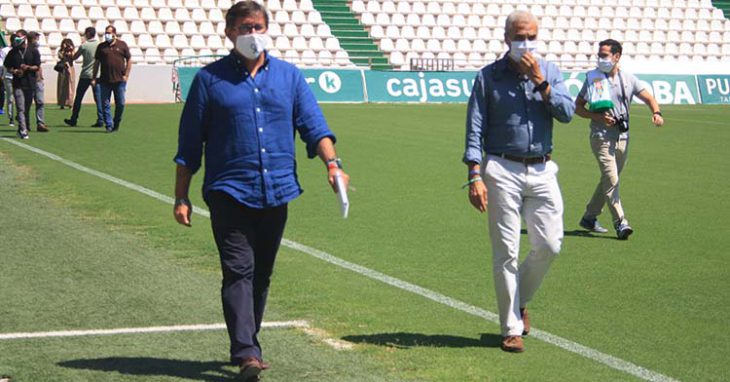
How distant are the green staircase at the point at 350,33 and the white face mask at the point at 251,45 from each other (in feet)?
114

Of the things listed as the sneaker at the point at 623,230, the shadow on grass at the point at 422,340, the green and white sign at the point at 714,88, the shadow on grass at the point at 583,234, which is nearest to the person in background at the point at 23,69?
the shadow on grass at the point at 583,234

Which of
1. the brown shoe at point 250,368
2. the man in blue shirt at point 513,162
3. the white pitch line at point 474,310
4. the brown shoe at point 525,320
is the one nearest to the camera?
the brown shoe at point 250,368

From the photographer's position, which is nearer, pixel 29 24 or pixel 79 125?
pixel 79 125

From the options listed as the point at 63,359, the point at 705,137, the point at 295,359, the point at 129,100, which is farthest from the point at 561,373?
the point at 129,100

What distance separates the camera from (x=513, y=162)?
732cm

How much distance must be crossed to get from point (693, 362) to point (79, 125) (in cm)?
1947

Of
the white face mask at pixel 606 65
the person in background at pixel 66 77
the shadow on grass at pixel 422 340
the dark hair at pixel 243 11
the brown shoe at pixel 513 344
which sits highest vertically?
the dark hair at pixel 243 11

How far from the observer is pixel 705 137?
81.9 feet

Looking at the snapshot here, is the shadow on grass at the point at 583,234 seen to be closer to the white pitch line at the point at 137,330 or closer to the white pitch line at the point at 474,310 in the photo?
the white pitch line at the point at 474,310

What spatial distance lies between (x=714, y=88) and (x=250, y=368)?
36878mm

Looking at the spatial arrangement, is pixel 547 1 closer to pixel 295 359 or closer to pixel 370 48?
pixel 370 48

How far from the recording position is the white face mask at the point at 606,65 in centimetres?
1202

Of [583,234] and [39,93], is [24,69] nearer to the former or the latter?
[39,93]

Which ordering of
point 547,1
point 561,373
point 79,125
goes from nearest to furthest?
point 561,373 → point 79,125 → point 547,1
